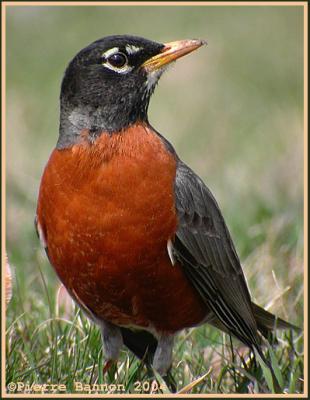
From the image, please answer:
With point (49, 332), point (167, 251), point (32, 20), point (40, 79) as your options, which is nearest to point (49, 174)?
point (167, 251)

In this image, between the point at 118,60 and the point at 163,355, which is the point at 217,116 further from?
the point at 163,355

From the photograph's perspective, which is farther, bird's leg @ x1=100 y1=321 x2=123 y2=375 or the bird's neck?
bird's leg @ x1=100 y1=321 x2=123 y2=375

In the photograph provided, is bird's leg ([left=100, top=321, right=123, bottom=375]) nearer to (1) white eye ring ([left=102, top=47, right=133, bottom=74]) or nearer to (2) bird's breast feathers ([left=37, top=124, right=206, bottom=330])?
(2) bird's breast feathers ([left=37, top=124, right=206, bottom=330])

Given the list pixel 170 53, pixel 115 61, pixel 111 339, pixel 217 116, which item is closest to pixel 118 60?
pixel 115 61

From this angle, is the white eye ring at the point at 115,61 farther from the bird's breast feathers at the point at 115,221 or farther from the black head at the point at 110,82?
the bird's breast feathers at the point at 115,221

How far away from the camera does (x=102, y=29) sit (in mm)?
9703

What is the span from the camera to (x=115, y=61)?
370 cm

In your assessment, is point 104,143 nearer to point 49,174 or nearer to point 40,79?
point 49,174

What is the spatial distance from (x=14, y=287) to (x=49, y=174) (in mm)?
1075

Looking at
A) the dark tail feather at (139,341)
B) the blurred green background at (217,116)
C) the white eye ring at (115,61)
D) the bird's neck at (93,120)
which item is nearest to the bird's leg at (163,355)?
the dark tail feather at (139,341)

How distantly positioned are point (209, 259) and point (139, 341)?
558mm

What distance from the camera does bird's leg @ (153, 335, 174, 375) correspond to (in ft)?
12.2

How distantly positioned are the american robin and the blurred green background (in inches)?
20.3

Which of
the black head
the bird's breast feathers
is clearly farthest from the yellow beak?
the bird's breast feathers
